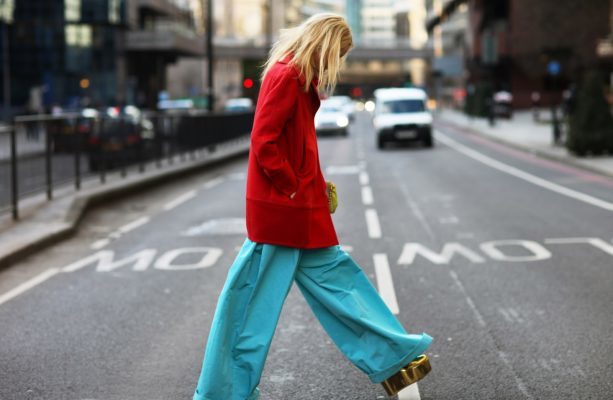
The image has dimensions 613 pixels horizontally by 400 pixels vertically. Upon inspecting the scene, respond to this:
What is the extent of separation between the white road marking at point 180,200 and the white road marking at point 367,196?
294 cm

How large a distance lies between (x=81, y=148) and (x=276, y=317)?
11.7 m

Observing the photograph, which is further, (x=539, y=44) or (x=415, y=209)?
(x=539, y=44)

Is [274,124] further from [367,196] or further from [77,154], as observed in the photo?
[367,196]

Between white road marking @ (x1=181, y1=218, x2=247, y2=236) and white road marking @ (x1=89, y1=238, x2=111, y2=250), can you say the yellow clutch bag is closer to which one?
white road marking @ (x1=89, y1=238, x2=111, y2=250)

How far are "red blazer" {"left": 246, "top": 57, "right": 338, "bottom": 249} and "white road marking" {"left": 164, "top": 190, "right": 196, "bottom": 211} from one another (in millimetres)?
10386

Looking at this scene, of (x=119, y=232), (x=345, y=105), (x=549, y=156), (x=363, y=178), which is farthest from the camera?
(x=345, y=105)

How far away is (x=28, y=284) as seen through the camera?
26.9ft

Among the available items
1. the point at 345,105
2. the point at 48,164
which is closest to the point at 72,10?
the point at 345,105

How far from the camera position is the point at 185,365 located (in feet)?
18.0

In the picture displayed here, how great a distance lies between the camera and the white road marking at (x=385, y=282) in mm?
7105

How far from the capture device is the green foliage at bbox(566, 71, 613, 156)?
22.9 m

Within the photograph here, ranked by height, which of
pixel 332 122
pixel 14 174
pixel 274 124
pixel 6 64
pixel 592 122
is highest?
pixel 6 64

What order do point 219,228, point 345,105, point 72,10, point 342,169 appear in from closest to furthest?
1. point 219,228
2. point 342,169
3. point 72,10
4. point 345,105

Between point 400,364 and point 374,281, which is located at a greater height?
point 400,364
